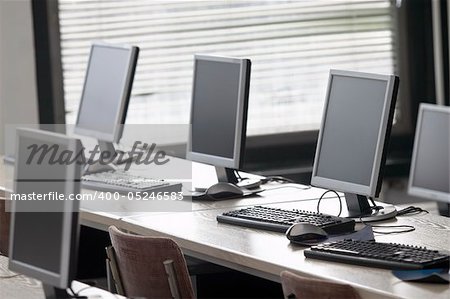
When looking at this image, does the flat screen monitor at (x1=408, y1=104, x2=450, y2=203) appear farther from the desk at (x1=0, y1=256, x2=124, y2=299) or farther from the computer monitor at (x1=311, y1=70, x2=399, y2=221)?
the desk at (x1=0, y1=256, x2=124, y2=299)

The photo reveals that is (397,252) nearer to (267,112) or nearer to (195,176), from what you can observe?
(195,176)

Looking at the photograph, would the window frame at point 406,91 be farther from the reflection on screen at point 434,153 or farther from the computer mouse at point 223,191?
the computer mouse at point 223,191

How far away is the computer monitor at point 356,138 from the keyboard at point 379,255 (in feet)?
1.29

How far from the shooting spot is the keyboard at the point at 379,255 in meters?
2.93

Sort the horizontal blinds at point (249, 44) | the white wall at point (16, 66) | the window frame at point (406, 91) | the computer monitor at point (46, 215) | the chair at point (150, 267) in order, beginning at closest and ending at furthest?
1. the computer monitor at point (46, 215)
2. the chair at point (150, 267)
3. the white wall at point (16, 66)
4. the horizontal blinds at point (249, 44)
5. the window frame at point (406, 91)

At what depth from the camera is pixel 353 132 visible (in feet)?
11.8

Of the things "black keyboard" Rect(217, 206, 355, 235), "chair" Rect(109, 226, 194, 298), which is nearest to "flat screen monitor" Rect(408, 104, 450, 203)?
"black keyboard" Rect(217, 206, 355, 235)

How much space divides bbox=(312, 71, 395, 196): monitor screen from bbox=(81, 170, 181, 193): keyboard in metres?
0.75

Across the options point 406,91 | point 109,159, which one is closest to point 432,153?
point 109,159

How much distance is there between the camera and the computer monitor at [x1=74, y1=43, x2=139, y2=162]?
15.2 ft

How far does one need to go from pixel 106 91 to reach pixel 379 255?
82.5 inches

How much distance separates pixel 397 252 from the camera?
3033 millimetres

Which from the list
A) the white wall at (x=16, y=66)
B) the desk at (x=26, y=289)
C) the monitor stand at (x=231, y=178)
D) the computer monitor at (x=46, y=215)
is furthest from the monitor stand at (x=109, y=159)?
the computer monitor at (x=46, y=215)

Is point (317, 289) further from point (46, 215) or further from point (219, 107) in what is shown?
point (219, 107)
